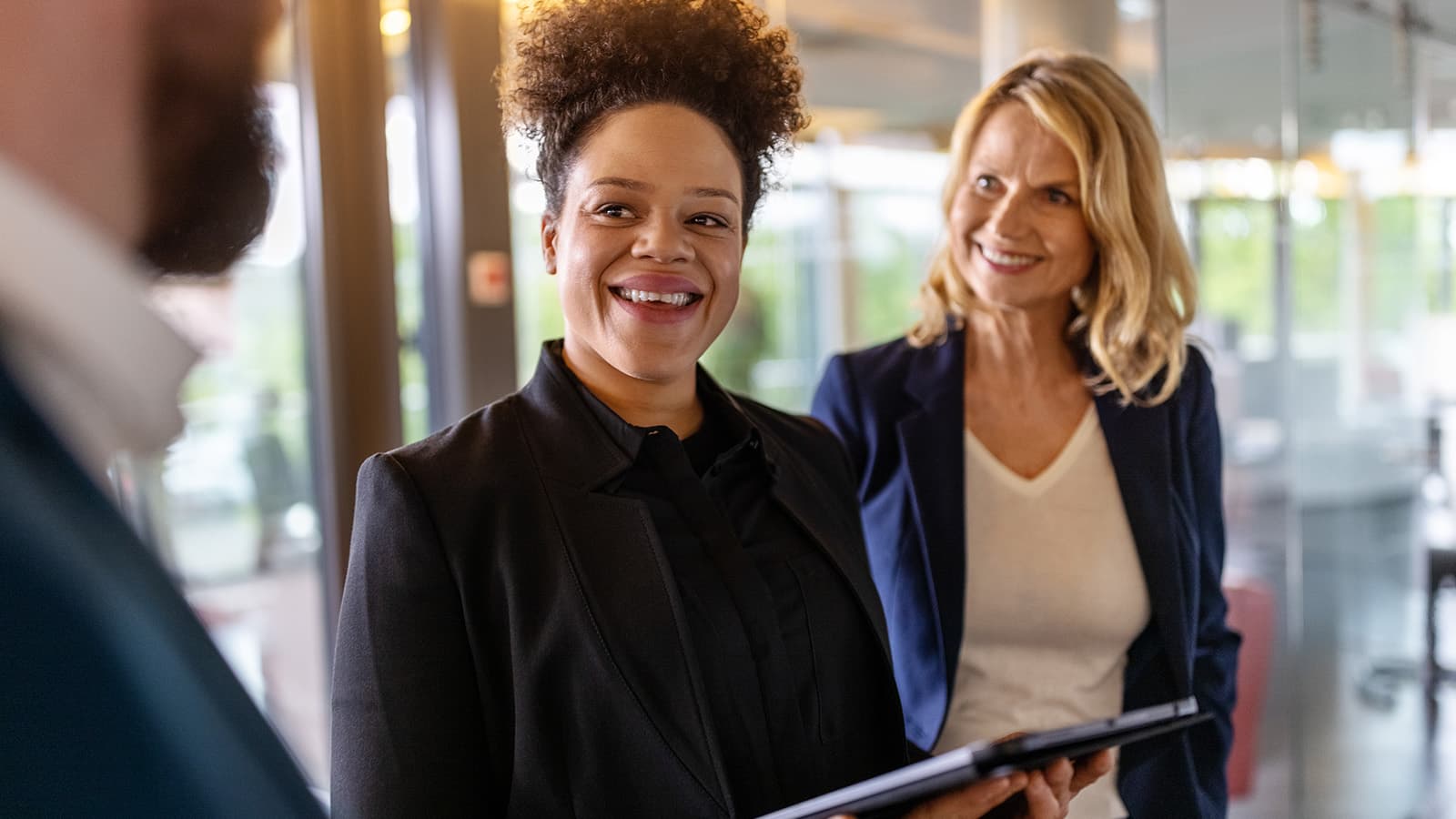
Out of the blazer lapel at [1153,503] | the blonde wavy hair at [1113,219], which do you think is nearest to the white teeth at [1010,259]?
the blonde wavy hair at [1113,219]

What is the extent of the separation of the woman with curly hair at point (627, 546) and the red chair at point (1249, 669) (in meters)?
3.30

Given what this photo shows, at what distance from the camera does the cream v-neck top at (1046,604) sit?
1.90 metres

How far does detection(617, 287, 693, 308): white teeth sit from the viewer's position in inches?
52.7

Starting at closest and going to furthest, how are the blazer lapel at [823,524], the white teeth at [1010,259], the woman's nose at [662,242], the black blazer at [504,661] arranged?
1. the black blazer at [504,661]
2. the woman's nose at [662,242]
3. the blazer lapel at [823,524]
4. the white teeth at [1010,259]

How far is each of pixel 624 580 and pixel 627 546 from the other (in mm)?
38

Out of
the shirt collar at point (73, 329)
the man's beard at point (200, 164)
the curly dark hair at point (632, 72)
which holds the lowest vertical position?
the shirt collar at point (73, 329)

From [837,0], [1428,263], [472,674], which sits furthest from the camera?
[837,0]

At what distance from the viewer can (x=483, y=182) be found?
4.02 metres

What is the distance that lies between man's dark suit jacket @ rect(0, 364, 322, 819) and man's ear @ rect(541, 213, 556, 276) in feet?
3.47

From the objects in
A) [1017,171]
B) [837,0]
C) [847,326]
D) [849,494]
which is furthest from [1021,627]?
[847,326]

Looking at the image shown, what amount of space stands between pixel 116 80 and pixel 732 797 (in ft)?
3.30

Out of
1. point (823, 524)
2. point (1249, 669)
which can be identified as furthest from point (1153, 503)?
point (1249, 669)

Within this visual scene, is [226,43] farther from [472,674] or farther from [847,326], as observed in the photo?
[847,326]

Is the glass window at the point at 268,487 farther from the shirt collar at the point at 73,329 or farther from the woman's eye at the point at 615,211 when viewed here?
the shirt collar at the point at 73,329
